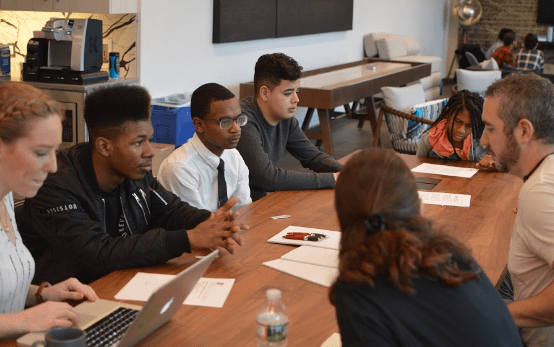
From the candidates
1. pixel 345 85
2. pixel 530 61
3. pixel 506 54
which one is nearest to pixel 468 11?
pixel 506 54

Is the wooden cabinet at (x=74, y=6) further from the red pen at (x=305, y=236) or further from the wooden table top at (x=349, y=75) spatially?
the red pen at (x=305, y=236)

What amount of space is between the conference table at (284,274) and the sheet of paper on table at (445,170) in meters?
0.09

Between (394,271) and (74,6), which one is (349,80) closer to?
(74,6)

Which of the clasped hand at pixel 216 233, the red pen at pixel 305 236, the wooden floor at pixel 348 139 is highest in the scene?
the clasped hand at pixel 216 233

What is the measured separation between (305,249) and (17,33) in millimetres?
4382

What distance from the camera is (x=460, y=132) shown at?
14.3ft

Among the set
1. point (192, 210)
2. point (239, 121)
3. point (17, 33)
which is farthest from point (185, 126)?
point (192, 210)

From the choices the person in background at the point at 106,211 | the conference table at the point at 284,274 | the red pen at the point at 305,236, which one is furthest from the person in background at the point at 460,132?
the person in background at the point at 106,211

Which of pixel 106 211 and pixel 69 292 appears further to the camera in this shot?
pixel 106 211

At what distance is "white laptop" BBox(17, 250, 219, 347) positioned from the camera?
175cm

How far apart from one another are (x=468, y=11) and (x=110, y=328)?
12.8 m

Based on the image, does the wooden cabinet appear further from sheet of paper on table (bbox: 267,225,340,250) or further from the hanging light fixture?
the hanging light fixture

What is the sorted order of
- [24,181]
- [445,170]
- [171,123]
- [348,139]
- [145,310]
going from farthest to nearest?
[348,139], [171,123], [445,170], [24,181], [145,310]

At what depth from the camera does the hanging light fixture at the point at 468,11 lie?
1370cm
